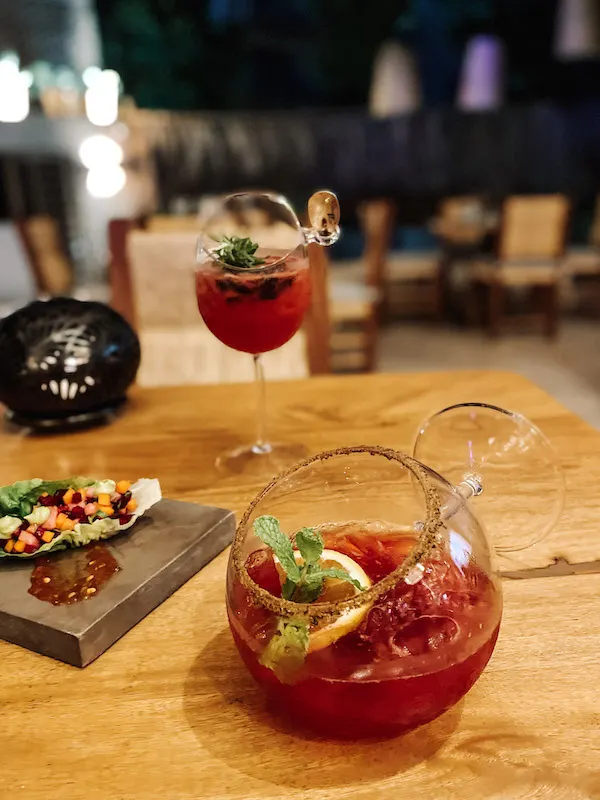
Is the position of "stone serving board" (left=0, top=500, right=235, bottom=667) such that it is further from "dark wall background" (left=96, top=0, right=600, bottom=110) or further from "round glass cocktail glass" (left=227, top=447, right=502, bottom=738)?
"dark wall background" (left=96, top=0, right=600, bottom=110)

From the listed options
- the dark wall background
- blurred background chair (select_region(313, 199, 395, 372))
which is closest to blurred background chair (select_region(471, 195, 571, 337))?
blurred background chair (select_region(313, 199, 395, 372))

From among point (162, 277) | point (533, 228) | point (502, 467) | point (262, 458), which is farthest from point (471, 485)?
point (533, 228)

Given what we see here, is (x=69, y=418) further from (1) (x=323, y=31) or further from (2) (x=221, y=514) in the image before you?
(1) (x=323, y=31)

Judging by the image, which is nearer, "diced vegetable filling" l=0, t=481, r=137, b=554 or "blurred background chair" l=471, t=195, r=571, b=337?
"diced vegetable filling" l=0, t=481, r=137, b=554

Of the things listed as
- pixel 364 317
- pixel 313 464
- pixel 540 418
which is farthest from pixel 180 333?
pixel 364 317

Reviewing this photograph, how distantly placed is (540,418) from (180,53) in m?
5.82

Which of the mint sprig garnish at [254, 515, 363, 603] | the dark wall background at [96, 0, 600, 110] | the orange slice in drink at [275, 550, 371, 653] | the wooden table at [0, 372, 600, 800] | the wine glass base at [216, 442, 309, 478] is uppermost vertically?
the dark wall background at [96, 0, 600, 110]

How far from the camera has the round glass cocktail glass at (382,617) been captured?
0.40 m

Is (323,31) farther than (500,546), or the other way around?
(323,31)

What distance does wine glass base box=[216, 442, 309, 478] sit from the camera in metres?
0.85

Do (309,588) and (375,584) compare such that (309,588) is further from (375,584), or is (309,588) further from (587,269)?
(587,269)

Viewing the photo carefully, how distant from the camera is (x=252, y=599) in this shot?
17.0 inches

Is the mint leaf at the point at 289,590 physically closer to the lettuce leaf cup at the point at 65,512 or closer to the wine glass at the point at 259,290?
the lettuce leaf cup at the point at 65,512

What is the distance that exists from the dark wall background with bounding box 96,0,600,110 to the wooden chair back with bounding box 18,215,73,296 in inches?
93.5
